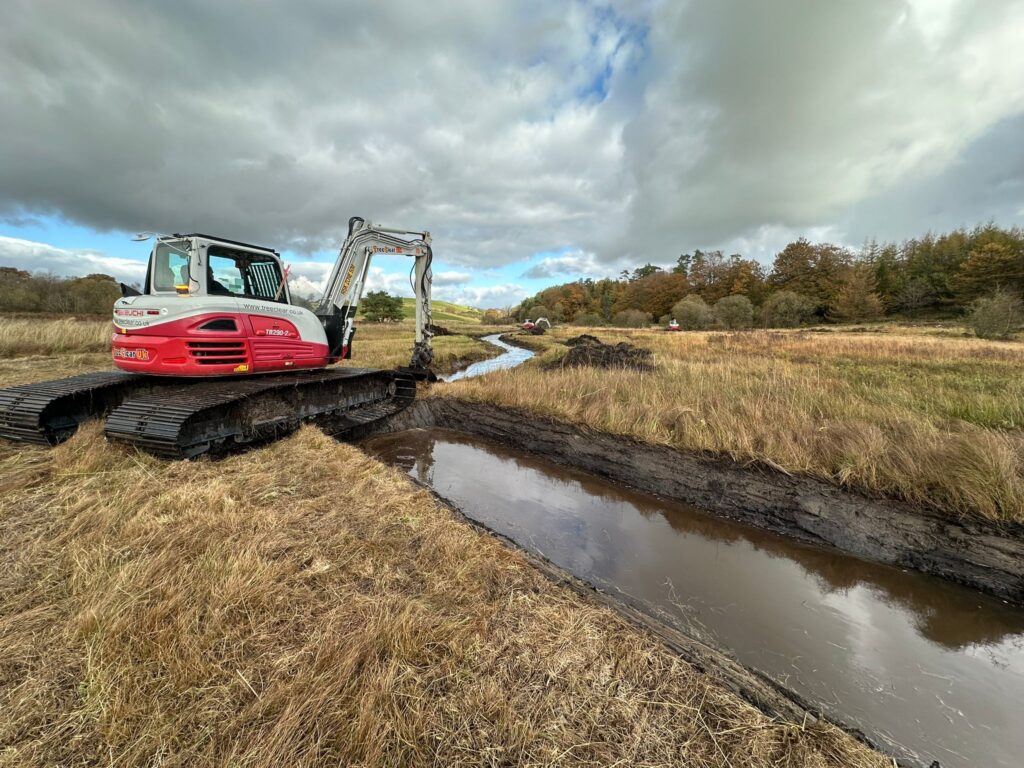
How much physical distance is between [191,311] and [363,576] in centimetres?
496

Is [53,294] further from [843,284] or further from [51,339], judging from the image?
[843,284]

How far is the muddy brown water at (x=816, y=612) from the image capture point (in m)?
2.89

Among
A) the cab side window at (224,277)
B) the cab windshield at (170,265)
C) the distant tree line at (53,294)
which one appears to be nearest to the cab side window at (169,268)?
the cab windshield at (170,265)

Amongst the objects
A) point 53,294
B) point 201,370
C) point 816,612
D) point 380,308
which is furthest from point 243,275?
point 380,308

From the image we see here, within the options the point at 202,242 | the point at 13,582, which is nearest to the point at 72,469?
the point at 13,582

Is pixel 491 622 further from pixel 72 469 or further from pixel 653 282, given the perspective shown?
pixel 653 282

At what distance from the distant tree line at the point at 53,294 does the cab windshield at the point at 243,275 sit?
100 ft

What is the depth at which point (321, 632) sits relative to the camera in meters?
2.45

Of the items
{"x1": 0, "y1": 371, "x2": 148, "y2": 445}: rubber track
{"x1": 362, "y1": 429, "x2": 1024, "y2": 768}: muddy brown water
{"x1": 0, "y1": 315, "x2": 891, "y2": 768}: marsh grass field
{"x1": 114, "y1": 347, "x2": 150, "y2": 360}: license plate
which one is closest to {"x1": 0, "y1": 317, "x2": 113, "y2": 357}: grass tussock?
{"x1": 0, "y1": 371, "x2": 148, "y2": 445}: rubber track

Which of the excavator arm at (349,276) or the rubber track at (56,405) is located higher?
the excavator arm at (349,276)

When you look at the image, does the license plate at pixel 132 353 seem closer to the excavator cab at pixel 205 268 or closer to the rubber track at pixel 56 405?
the rubber track at pixel 56 405

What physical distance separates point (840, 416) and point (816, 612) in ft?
13.4

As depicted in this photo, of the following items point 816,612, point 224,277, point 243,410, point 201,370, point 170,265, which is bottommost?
point 816,612

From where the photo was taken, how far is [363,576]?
10.1ft
